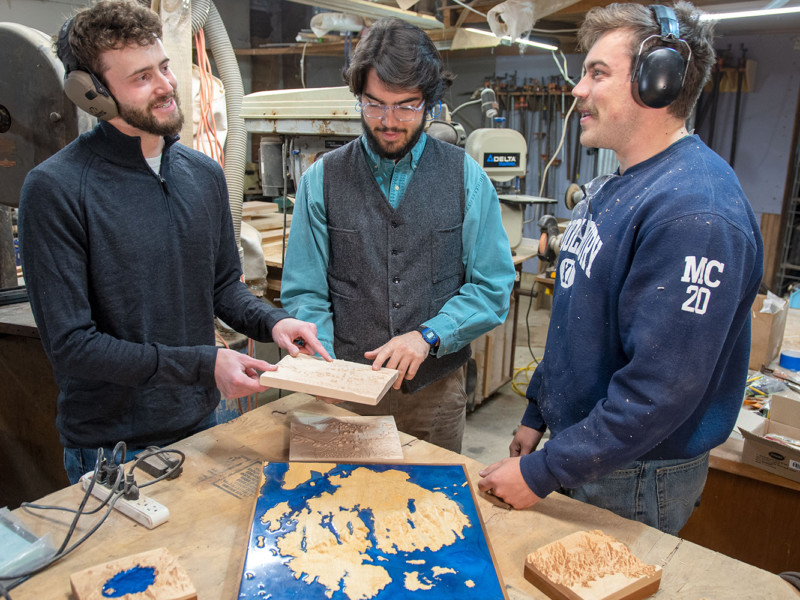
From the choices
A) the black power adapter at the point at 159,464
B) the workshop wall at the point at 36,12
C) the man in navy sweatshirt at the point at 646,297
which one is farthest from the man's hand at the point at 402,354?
the workshop wall at the point at 36,12

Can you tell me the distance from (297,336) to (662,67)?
1020mm

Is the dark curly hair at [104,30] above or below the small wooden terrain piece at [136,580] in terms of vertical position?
above

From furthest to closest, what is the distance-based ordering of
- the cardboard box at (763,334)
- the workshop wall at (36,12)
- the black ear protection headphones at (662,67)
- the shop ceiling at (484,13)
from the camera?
the workshop wall at (36,12), the shop ceiling at (484,13), the cardboard box at (763,334), the black ear protection headphones at (662,67)

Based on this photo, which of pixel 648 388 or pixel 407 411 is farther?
pixel 407 411

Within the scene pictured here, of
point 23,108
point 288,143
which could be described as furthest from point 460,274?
point 288,143

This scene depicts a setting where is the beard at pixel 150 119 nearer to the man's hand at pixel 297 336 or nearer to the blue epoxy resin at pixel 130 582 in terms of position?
the man's hand at pixel 297 336

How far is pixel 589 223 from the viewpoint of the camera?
4.21ft

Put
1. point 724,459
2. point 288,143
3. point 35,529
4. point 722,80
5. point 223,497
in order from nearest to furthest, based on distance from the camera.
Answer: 1. point 35,529
2. point 223,497
3. point 724,459
4. point 288,143
5. point 722,80

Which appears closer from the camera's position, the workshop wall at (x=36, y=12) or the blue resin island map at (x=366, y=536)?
the blue resin island map at (x=366, y=536)

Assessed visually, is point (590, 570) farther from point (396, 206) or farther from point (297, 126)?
point (297, 126)

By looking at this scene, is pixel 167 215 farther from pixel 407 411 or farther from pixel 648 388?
pixel 648 388

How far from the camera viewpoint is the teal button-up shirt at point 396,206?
1.70 metres

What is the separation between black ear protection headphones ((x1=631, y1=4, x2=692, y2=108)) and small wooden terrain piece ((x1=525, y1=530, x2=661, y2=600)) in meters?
0.82

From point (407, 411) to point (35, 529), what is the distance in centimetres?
105
